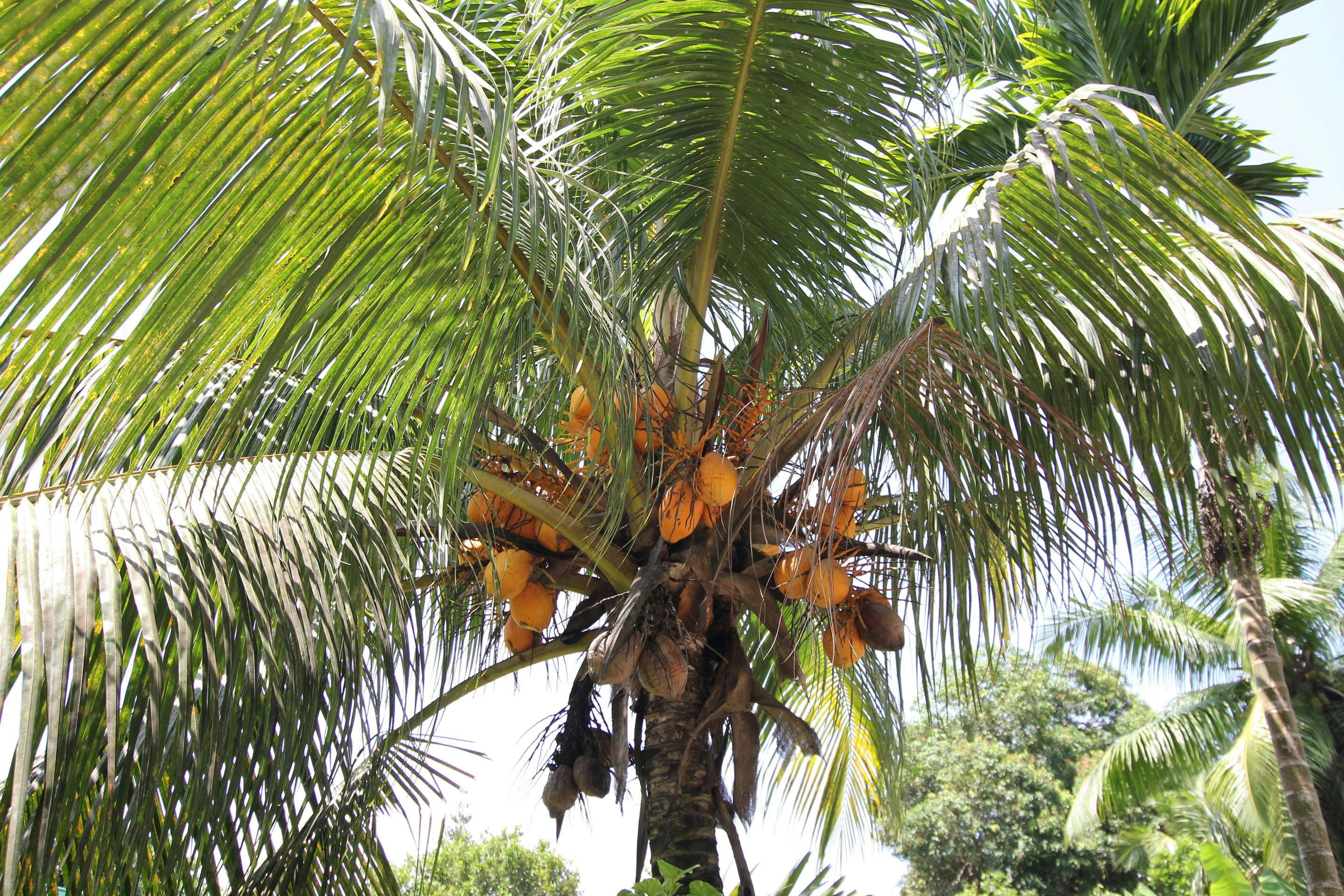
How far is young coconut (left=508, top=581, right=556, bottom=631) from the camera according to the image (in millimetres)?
3225

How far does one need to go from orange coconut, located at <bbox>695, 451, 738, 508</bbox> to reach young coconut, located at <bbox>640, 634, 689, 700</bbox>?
0.40m

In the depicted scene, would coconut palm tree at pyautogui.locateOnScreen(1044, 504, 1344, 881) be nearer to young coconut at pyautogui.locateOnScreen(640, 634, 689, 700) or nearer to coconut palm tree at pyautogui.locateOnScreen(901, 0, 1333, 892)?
coconut palm tree at pyautogui.locateOnScreen(901, 0, 1333, 892)

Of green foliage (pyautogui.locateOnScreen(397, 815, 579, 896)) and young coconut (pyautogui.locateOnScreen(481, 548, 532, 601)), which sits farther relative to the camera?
green foliage (pyautogui.locateOnScreen(397, 815, 579, 896))

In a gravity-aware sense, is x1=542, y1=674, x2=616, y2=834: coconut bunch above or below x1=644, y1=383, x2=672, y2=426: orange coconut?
below

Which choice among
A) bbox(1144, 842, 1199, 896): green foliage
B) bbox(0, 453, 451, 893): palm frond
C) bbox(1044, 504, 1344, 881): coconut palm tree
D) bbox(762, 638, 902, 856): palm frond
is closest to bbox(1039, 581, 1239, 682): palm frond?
bbox(1044, 504, 1344, 881): coconut palm tree

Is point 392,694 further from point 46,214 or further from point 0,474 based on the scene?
point 46,214

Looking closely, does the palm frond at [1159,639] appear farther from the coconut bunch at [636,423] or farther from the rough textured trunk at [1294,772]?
the coconut bunch at [636,423]

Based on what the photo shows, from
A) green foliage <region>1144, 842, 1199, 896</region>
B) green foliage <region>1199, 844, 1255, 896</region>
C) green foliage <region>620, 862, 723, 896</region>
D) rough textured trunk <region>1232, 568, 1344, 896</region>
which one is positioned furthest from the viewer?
green foliage <region>1144, 842, 1199, 896</region>

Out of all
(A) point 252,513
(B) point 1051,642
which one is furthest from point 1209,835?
(A) point 252,513

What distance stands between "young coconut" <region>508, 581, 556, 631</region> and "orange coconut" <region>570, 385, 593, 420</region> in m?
0.53

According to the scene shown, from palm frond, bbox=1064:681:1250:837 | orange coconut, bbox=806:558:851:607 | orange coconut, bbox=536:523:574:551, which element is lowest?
orange coconut, bbox=806:558:851:607

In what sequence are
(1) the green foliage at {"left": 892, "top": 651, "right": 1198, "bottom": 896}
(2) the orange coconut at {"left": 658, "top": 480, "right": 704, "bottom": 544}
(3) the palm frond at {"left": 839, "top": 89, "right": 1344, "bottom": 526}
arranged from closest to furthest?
1. (3) the palm frond at {"left": 839, "top": 89, "right": 1344, "bottom": 526}
2. (2) the orange coconut at {"left": 658, "top": 480, "right": 704, "bottom": 544}
3. (1) the green foliage at {"left": 892, "top": 651, "right": 1198, "bottom": 896}

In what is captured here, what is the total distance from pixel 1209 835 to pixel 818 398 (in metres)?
14.6

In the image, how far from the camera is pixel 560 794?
329 cm
